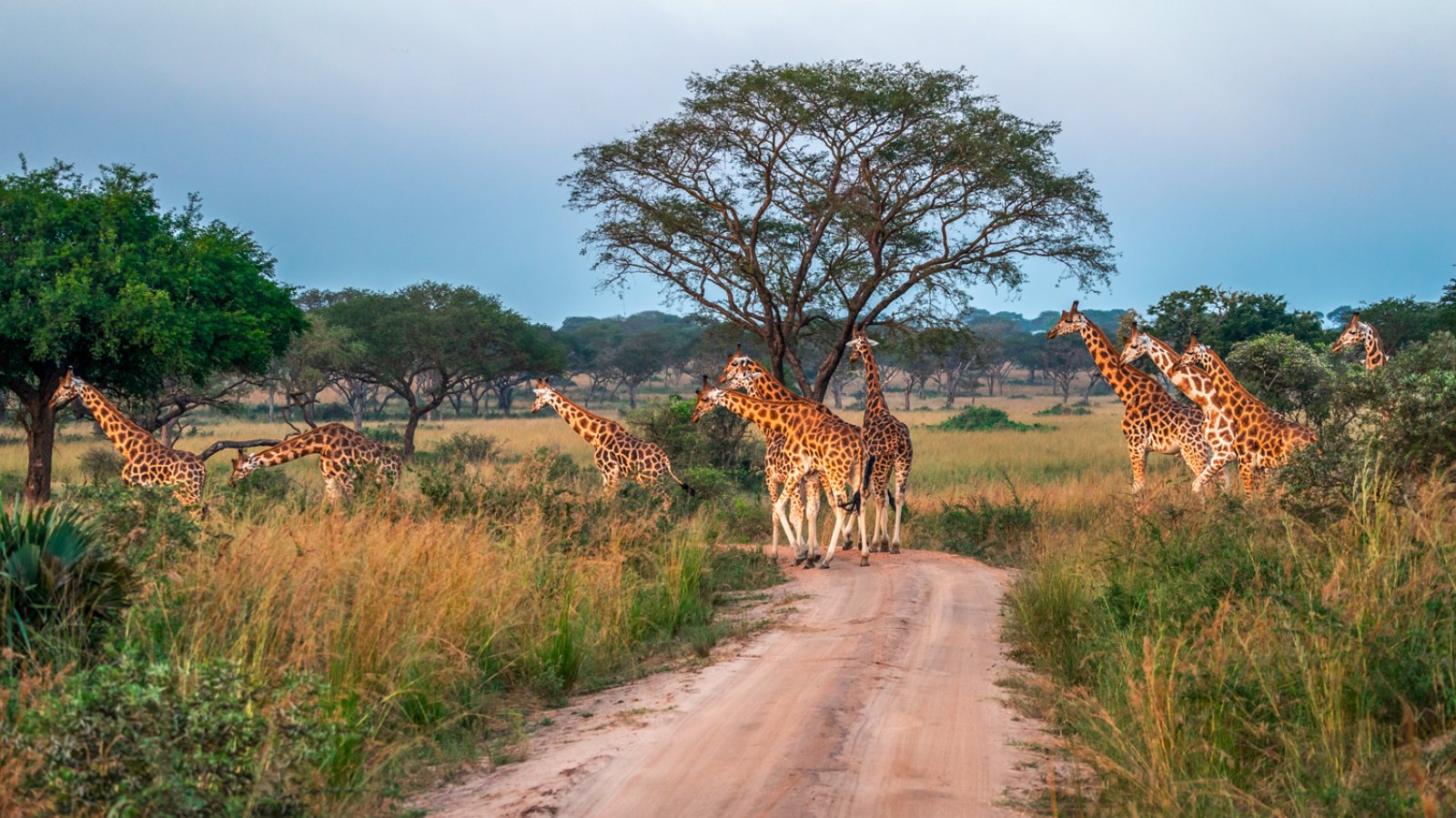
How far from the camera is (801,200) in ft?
77.0

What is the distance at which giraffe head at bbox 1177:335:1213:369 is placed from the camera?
15.4 metres

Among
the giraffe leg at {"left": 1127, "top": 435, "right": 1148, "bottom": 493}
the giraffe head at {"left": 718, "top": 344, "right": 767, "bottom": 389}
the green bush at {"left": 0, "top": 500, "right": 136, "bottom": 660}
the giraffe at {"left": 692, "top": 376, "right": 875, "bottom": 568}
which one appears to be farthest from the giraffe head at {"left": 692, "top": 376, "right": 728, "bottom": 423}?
the green bush at {"left": 0, "top": 500, "right": 136, "bottom": 660}

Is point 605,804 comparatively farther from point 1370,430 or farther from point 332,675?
point 1370,430

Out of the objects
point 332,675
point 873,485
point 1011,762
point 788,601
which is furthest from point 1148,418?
point 332,675

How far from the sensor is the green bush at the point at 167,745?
4.51 metres

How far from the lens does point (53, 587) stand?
5984 millimetres

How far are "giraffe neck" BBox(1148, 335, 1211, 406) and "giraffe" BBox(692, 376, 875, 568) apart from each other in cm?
402

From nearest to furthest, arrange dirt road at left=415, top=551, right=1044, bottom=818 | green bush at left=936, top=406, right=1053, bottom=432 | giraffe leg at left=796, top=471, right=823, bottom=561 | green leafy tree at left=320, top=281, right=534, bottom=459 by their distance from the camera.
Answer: dirt road at left=415, top=551, right=1044, bottom=818 < giraffe leg at left=796, top=471, right=823, bottom=561 < green leafy tree at left=320, top=281, right=534, bottom=459 < green bush at left=936, top=406, right=1053, bottom=432

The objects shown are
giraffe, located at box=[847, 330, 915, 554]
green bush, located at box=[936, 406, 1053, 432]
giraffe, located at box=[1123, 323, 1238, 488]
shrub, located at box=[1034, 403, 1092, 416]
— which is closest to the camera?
giraffe, located at box=[1123, 323, 1238, 488]

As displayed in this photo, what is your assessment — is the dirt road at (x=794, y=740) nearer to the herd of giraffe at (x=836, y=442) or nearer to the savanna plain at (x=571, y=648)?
the savanna plain at (x=571, y=648)

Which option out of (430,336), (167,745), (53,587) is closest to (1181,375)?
(53,587)

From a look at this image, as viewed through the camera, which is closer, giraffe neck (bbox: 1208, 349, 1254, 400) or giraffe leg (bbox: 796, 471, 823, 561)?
giraffe leg (bbox: 796, 471, 823, 561)

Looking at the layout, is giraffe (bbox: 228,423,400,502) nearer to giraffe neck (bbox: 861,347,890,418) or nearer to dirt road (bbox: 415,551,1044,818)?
giraffe neck (bbox: 861,347,890,418)

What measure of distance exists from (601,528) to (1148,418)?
803 centimetres
